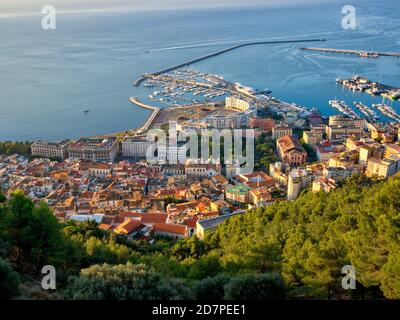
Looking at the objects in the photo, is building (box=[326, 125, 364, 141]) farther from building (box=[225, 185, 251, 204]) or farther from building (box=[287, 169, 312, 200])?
building (box=[225, 185, 251, 204])

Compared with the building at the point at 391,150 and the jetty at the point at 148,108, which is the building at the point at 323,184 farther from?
the jetty at the point at 148,108

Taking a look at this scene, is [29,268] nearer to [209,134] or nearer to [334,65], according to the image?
[209,134]

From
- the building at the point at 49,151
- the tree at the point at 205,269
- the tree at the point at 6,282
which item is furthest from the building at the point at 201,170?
the tree at the point at 6,282

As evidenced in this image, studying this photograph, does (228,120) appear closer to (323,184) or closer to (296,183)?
(296,183)

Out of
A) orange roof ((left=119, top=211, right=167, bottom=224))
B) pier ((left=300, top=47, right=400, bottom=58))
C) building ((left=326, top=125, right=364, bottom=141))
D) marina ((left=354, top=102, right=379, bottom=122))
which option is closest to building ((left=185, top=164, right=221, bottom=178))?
orange roof ((left=119, top=211, right=167, bottom=224))

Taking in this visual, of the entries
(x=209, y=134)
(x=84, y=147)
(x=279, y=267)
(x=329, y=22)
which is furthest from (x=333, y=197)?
(x=329, y=22)

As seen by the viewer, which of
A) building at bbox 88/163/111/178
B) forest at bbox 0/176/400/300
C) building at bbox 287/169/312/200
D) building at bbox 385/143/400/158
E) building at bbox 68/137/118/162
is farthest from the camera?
building at bbox 68/137/118/162
